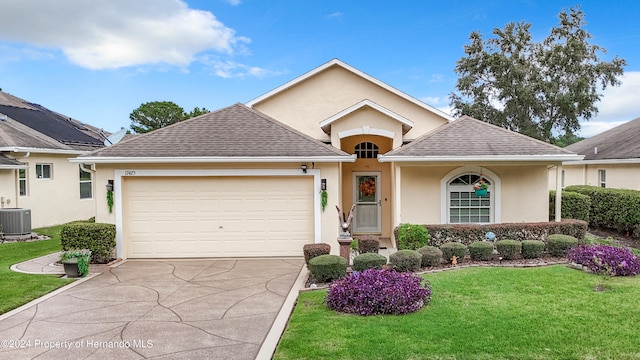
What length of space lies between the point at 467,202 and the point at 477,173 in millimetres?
968

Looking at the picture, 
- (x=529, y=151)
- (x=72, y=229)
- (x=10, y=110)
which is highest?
(x=10, y=110)

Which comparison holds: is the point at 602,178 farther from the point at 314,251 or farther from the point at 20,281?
the point at 20,281

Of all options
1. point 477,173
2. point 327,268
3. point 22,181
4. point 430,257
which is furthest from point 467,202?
point 22,181

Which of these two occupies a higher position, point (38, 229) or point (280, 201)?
point (280, 201)

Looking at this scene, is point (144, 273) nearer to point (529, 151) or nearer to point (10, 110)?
point (529, 151)

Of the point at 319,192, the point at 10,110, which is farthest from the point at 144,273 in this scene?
the point at 10,110

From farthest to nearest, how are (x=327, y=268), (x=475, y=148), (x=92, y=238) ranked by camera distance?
(x=475, y=148) < (x=92, y=238) < (x=327, y=268)

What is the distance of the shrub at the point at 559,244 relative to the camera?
34.1 feet

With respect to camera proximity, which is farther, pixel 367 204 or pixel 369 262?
pixel 367 204

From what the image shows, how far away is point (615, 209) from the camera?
15.3 metres

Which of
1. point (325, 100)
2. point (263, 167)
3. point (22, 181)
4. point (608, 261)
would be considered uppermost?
point (325, 100)

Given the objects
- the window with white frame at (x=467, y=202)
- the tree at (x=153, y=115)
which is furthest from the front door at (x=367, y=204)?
the tree at (x=153, y=115)

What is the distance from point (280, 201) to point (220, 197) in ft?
5.49

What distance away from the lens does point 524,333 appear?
5.59m
